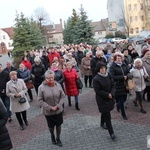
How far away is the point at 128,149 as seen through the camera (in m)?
5.56

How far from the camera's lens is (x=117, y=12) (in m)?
71.8

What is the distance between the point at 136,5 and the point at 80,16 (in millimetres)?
41355

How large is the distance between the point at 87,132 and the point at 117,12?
69.1 meters

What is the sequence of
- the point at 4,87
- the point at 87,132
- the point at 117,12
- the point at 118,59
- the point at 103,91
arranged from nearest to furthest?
the point at 103,91 → the point at 87,132 → the point at 118,59 → the point at 4,87 → the point at 117,12

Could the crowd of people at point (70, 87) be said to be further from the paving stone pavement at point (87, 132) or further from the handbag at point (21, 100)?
the paving stone pavement at point (87, 132)

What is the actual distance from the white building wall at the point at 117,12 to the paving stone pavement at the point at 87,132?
194 feet

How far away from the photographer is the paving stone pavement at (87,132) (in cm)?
595

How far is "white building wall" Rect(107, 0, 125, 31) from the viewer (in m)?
66.6

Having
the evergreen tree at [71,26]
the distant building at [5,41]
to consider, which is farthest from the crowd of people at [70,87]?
the distant building at [5,41]

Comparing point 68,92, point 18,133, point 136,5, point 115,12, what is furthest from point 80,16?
point 115,12

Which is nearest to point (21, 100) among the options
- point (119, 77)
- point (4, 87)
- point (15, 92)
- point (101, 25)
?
point (15, 92)

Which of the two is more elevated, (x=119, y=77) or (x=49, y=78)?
A: (x=49, y=78)

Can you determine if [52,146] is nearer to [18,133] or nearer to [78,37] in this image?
[18,133]

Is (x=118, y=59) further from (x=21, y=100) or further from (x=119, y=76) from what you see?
(x=21, y=100)
